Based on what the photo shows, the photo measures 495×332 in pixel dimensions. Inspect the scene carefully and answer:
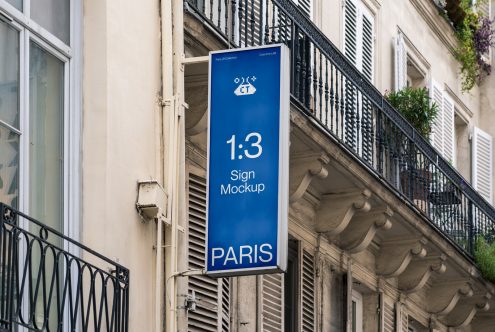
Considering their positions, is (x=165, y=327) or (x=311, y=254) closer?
(x=165, y=327)

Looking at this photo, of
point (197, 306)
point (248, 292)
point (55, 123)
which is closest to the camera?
point (55, 123)

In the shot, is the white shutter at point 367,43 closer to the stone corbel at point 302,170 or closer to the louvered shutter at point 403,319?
the louvered shutter at point 403,319

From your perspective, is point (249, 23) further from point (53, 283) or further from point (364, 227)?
point (53, 283)

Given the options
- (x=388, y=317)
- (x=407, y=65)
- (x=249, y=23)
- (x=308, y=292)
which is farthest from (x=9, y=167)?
(x=407, y=65)

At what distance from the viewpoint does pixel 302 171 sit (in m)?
16.3

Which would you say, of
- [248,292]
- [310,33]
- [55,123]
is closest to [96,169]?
[55,123]

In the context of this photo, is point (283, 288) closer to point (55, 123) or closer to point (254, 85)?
point (254, 85)

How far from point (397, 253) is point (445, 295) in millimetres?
1945

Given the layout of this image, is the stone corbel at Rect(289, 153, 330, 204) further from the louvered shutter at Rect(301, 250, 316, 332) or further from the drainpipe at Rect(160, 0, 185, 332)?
the drainpipe at Rect(160, 0, 185, 332)

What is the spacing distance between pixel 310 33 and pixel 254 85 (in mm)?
3747

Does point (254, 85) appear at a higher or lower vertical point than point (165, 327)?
higher

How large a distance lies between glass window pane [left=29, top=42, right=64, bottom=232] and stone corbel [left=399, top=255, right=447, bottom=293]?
8266 mm

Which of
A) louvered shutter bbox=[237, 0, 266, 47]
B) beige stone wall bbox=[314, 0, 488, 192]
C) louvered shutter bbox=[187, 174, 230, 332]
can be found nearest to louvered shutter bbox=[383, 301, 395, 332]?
beige stone wall bbox=[314, 0, 488, 192]

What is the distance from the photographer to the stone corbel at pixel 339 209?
1750cm
